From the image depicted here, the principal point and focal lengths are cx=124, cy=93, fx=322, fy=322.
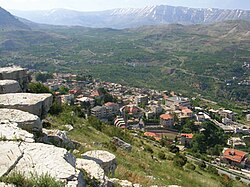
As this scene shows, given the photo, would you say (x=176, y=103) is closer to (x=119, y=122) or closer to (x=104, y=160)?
(x=119, y=122)

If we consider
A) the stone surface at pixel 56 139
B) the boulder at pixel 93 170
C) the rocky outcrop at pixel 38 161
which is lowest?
the stone surface at pixel 56 139

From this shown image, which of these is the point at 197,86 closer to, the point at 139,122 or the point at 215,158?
the point at 139,122

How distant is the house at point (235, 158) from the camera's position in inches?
1126

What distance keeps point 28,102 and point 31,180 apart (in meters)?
3.70

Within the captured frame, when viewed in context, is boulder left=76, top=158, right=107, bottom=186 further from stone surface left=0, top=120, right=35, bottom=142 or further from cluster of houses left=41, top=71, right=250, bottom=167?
cluster of houses left=41, top=71, right=250, bottom=167

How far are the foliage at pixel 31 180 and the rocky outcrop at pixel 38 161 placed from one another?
0.50 ft

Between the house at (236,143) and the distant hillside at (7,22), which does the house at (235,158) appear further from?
the distant hillside at (7,22)

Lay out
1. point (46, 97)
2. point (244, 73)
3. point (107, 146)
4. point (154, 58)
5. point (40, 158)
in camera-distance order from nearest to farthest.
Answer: point (40, 158) → point (46, 97) → point (107, 146) → point (244, 73) → point (154, 58)

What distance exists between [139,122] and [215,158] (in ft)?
43.3

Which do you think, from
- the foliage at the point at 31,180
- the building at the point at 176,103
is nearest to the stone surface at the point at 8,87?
the foliage at the point at 31,180

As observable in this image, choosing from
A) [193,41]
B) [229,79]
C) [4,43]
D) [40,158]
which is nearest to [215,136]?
[40,158]

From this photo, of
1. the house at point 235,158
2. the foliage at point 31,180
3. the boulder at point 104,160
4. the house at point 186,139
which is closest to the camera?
the foliage at point 31,180

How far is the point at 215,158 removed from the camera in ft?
93.8

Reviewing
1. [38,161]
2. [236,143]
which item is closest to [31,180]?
[38,161]
